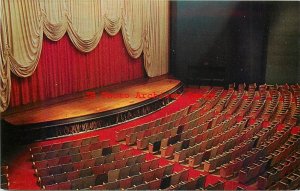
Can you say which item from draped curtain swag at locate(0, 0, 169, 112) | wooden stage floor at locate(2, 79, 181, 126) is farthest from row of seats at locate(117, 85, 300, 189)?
draped curtain swag at locate(0, 0, 169, 112)

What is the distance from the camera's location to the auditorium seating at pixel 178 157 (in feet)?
13.3

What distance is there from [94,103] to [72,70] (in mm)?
949

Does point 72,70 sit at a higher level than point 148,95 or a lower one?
higher

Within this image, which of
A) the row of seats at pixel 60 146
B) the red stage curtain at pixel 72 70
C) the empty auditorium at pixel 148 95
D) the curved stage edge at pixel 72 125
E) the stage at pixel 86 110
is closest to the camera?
the empty auditorium at pixel 148 95

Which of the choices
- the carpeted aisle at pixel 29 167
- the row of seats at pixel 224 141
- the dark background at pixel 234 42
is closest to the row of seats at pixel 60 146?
the carpeted aisle at pixel 29 167

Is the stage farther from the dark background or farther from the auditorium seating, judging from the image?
the dark background

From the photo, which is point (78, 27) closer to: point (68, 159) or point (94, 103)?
point (94, 103)

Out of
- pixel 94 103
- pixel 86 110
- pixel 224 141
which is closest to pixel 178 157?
pixel 224 141

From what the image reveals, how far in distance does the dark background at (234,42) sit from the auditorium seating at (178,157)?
11.9 feet

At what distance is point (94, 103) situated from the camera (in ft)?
24.2

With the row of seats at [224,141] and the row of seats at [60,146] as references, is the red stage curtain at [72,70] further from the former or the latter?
the row of seats at [224,141]

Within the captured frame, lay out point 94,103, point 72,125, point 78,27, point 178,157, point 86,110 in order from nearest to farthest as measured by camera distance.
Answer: point 178,157, point 72,125, point 86,110, point 94,103, point 78,27

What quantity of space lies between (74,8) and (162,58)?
12.1 feet

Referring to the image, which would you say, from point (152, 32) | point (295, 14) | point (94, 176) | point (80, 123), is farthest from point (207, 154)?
point (295, 14)
